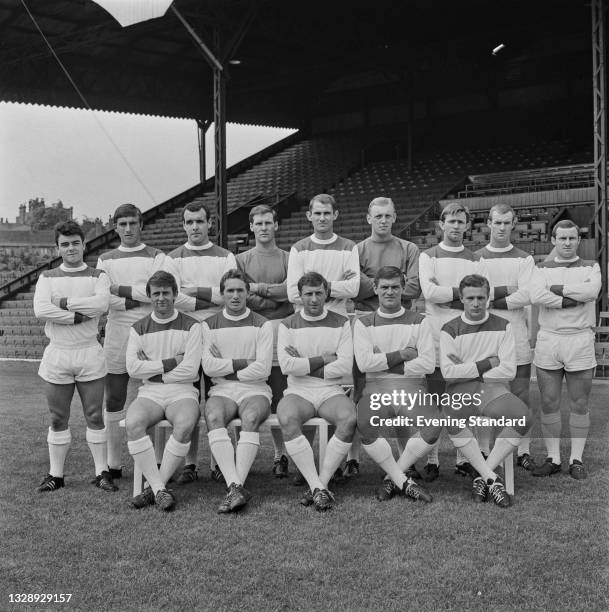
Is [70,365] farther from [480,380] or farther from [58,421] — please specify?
[480,380]

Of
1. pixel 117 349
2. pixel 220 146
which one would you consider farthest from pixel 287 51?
pixel 117 349

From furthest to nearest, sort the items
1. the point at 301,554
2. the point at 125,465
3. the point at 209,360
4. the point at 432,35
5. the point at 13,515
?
the point at 432,35, the point at 125,465, the point at 209,360, the point at 13,515, the point at 301,554

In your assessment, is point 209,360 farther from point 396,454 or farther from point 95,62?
point 95,62

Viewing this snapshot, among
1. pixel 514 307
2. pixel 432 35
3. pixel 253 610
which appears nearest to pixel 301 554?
pixel 253 610

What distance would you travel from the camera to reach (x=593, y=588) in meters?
3.22

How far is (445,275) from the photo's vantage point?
209 inches

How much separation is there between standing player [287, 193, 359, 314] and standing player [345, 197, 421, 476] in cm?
15

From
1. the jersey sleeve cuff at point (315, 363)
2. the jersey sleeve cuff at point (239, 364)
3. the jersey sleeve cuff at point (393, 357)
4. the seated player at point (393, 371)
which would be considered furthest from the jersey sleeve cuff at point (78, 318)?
the jersey sleeve cuff at point (393, 357)

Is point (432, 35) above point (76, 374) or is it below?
above

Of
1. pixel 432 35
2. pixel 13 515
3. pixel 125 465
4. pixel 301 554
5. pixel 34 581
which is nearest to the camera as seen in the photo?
pixel 34 581

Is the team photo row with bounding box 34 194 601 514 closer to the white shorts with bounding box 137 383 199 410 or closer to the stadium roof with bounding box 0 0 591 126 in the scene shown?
the white shorts with bounding box 137 383 199 410

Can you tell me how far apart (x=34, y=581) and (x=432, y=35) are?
20205 mm

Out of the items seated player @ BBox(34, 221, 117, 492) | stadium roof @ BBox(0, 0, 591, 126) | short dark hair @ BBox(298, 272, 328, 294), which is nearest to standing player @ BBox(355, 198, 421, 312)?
short dark hair @ BBox(298, 272, 328, 294)

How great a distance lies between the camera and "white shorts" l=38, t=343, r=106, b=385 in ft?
16.2
